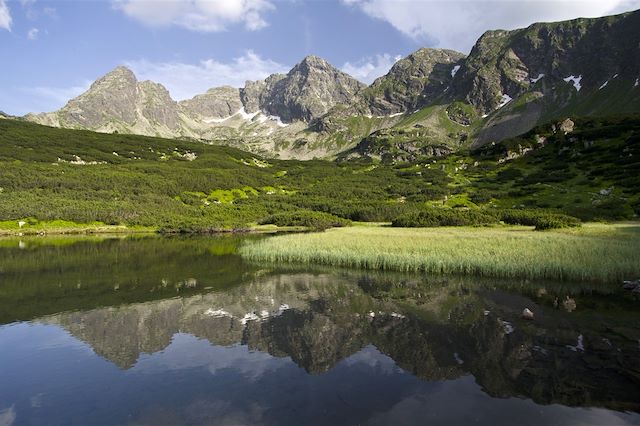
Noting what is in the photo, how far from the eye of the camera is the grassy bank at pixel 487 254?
109 ft

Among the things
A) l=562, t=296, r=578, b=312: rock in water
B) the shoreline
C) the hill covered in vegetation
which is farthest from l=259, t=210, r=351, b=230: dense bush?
l=562, t=296, r=578, b=312: rock in water

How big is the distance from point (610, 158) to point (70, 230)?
147m

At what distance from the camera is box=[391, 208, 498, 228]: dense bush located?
7275 centimetres

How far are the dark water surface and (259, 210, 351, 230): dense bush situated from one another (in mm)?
57420

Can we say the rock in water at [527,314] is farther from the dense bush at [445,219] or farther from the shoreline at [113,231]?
the shoreline at [113,231]

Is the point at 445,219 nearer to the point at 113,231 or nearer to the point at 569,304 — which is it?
the point at 569,304

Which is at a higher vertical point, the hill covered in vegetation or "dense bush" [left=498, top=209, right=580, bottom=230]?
the hill covered in vegetation

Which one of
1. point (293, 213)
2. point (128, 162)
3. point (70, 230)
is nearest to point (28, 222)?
point (70, 230)

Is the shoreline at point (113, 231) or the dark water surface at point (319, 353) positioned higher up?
the shoreline at point (113, 231)

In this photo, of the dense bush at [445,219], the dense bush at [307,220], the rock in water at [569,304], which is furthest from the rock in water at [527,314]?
the dense bush at [307,220]

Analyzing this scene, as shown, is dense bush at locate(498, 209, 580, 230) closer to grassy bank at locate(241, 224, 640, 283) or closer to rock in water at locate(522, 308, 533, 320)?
grassy bank at locate(241, 224, 640, 283)

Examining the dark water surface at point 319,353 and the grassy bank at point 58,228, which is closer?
the dark water surface at point 319,353

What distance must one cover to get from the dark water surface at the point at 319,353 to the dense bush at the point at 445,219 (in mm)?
39347

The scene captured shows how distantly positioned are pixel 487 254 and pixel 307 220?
6176 cm
